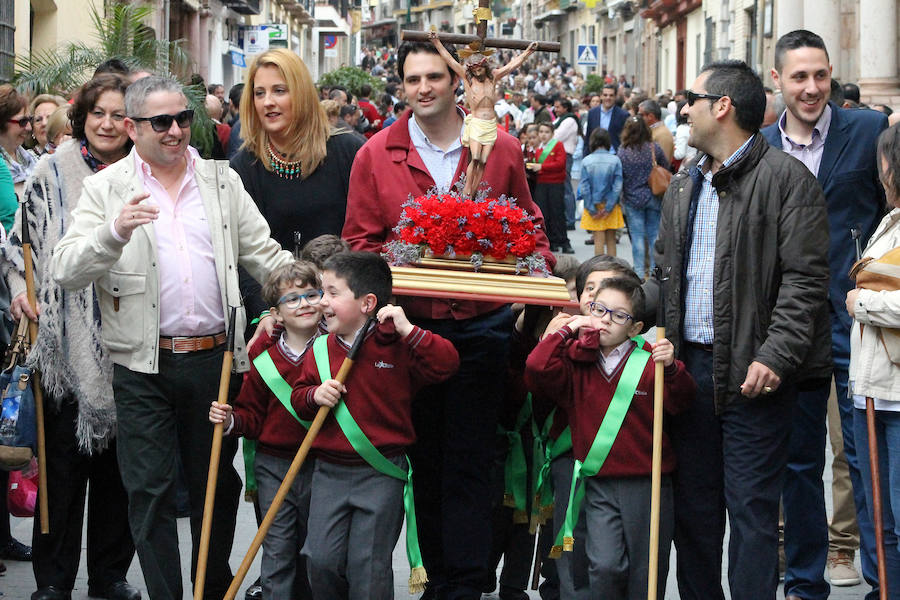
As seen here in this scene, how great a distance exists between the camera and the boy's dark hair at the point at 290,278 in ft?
17.2

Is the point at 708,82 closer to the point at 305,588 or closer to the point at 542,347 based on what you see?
the point at 542,347

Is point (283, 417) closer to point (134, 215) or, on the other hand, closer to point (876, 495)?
point (134, 215)

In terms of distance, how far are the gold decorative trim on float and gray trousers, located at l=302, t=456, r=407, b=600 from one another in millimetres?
638

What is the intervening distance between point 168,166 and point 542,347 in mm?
1567

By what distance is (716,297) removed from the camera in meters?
4.89

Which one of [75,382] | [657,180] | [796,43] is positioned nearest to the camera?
[75,382]

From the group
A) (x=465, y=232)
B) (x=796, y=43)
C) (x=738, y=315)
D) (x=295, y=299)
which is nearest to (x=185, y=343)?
(x=295, y=299)

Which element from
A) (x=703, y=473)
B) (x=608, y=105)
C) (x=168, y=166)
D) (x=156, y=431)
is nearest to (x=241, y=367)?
(x=156, y=431)

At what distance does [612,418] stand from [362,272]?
1.04 metres

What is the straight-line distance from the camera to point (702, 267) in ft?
16.4

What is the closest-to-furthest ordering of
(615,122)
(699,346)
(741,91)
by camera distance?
(741,91) < (699,346) < (615,122)

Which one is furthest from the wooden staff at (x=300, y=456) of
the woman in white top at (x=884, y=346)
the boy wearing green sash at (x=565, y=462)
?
the woman in white top at (x=884, y=346)

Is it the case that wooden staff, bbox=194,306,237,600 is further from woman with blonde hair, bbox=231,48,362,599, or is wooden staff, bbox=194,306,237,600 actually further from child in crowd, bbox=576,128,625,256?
child in crowd, bbox=576,128,625,256

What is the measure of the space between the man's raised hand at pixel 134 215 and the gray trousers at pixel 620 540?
72.6 inches
